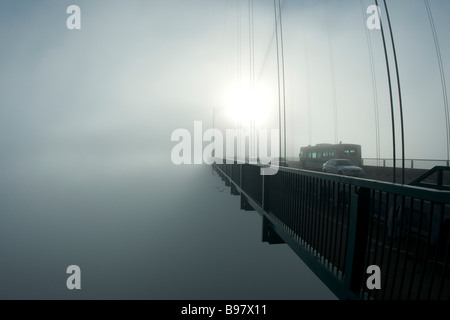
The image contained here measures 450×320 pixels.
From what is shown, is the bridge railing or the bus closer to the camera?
the bridge railing

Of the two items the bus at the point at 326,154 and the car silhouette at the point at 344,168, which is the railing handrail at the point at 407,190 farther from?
the bus at the point at 326,154

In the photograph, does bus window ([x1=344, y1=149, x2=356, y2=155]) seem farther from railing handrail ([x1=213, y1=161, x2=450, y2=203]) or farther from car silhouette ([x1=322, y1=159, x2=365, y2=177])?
railing handrail ([x1=213, y1=161, x2=450, y2=203])

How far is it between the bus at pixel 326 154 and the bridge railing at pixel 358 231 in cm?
2012

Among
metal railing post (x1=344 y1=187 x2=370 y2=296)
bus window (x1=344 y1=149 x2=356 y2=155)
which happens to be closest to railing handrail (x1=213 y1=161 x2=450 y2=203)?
metal railing post (x1=344 y1=187 x2=370 y2=296)

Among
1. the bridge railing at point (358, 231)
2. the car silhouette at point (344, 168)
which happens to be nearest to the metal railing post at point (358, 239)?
the bridge railing at point (358, 231)

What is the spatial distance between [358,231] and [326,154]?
25.6 meters

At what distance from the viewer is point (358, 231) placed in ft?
9.36

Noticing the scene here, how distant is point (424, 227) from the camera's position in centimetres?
530

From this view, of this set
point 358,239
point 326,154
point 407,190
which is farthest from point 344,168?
point 407,190

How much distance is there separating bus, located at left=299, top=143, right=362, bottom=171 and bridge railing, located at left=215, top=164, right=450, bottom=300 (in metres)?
20.1

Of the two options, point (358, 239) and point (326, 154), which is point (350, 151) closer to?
point (326, 154)

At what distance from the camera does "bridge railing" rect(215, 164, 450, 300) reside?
213 centimetres
